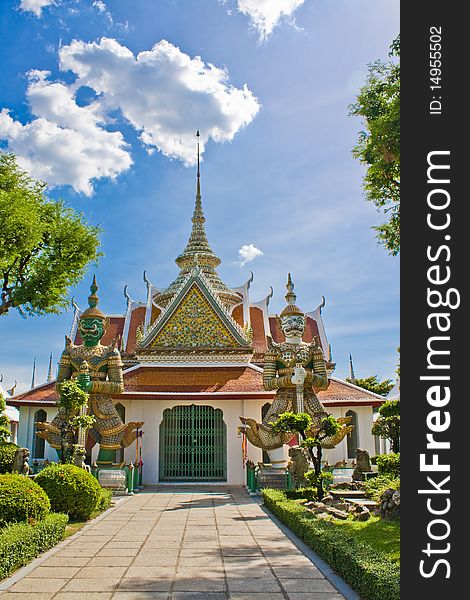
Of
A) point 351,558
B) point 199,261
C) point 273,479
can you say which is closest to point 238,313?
point 199,261

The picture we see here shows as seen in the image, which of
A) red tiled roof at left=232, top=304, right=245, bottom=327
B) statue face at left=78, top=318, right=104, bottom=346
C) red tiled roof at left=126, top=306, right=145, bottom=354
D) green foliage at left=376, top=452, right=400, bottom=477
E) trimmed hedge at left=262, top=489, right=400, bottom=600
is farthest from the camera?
red tiled roof at left=232, top=304, right=245, bottom=327

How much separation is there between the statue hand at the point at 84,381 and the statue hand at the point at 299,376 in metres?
5.08

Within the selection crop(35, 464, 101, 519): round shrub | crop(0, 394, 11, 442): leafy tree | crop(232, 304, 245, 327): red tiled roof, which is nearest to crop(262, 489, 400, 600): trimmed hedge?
crop(35, 464, 101, 519): round shrub

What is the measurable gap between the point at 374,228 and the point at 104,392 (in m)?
7.74

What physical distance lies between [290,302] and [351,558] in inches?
418

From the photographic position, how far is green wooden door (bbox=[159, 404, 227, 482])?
16.1 meters

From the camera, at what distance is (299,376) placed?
552 inches

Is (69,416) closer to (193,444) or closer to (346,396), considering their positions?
(193,444)

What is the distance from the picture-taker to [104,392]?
13930 mm

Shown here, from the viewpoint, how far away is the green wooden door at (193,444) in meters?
16.1

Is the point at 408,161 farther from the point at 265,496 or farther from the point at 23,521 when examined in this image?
the point at 265,496

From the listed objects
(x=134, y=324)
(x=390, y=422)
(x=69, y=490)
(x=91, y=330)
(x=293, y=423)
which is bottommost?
(x=69, y=490)

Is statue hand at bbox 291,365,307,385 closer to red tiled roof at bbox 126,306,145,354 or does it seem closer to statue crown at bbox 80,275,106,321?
statue crown at bbox 80,275,106,321

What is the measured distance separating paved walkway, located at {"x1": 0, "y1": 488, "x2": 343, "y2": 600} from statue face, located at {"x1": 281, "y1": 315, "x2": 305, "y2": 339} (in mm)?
5713
